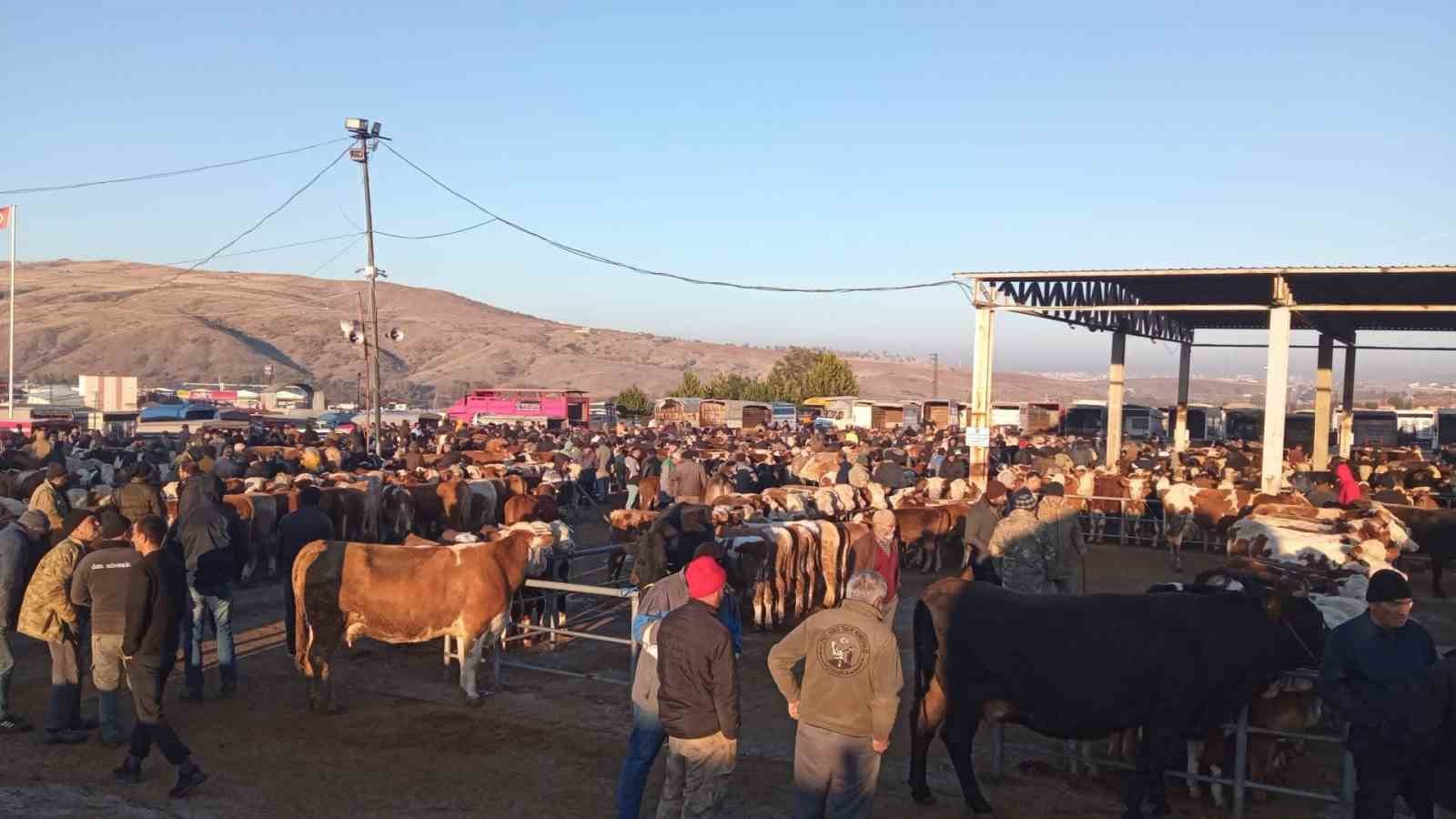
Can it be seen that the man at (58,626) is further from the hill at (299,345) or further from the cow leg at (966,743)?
the hill at (299,345)

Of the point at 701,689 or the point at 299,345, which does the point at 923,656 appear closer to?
the point at 701,689

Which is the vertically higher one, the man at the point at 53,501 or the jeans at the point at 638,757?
the man at the point at 53,501

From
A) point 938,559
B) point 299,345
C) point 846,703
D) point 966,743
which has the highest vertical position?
point 299,345

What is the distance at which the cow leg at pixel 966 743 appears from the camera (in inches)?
282

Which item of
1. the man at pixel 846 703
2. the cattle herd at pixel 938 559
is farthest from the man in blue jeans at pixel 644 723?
the cattle herd at pixel 938 559

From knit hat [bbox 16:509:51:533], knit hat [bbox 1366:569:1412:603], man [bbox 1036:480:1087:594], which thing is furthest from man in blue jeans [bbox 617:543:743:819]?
knit hat [bbox 16:509:51:533]

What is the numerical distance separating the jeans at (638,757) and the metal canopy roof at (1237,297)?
18962 mm

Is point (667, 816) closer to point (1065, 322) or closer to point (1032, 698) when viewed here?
point (1032, 698)

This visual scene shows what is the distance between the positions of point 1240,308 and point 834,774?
73.1 feet

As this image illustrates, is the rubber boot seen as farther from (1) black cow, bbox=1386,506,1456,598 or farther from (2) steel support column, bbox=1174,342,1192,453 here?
(2) steel support column, bbox=1174,342,1192,453

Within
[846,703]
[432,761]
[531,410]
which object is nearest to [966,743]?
[846,703]

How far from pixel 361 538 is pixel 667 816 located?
504 inches

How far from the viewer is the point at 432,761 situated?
818 cm

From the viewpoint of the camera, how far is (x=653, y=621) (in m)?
6.52
